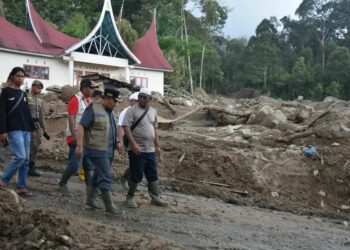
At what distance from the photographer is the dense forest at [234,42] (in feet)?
→ 155

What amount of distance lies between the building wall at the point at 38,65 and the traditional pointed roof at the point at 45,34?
1.38 meters

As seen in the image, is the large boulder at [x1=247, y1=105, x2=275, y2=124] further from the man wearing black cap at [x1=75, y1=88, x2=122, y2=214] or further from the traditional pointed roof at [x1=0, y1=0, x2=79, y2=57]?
the traditional pointed roof at [x1=0, y1=0, x2=79, y2=57]

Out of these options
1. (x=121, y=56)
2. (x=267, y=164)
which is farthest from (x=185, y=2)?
(x=267, y=164)

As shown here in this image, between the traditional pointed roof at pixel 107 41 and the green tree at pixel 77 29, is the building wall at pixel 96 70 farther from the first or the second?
the green tree at pixel 77 29

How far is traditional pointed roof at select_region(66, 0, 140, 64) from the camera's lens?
3123cm

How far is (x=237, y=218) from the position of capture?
26.7ft

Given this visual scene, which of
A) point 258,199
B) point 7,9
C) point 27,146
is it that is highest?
point 7,9

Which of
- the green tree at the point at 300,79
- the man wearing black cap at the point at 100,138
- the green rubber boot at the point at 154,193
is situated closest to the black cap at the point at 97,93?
the man wearing black cap at the point at 100,138

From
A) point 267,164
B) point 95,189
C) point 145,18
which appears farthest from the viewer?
point 145,18

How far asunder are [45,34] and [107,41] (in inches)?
147

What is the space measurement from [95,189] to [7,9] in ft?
136

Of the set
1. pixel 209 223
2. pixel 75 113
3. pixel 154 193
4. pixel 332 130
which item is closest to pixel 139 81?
pixel 332 130

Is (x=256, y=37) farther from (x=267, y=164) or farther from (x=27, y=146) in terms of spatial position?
(x=27, y=146)

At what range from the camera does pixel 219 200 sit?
1021cm
